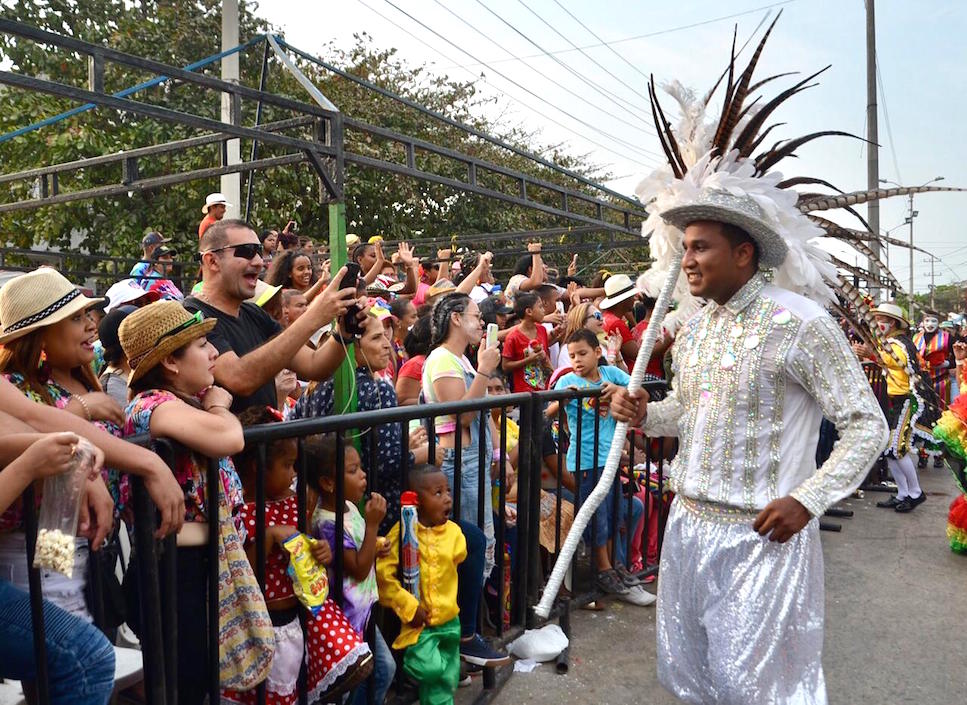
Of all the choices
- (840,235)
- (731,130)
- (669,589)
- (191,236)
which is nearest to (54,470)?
(669,589)

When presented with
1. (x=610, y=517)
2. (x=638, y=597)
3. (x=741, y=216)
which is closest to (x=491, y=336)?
(x=610, y=517)

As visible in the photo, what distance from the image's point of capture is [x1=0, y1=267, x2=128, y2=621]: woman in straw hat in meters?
2.54

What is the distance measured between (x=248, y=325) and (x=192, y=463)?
4.24ft

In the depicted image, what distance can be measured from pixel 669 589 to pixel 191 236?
12.0 metres

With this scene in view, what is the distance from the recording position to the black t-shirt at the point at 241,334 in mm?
→ 3418

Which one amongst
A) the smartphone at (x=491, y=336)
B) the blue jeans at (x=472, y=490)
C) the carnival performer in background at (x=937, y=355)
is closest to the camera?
the blue jeans at (x=472, y=490)

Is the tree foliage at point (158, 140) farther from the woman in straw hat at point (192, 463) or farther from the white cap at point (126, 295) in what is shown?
the woman in straw hat at point (192, 463)

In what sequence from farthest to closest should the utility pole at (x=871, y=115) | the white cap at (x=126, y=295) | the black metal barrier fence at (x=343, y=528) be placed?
the utility pole at (x=871, y=115), the white cap at (x=126, y=295), the black metal barrier fence at (x=343, y=528)

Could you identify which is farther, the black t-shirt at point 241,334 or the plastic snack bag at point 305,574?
the black t-shirt at point 241,334

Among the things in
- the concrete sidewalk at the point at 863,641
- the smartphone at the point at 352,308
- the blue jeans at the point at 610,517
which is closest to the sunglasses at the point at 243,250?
the smartphone at the point at 352,308

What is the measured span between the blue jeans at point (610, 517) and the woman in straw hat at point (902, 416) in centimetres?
320

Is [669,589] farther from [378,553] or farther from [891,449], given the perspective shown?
[891,449]

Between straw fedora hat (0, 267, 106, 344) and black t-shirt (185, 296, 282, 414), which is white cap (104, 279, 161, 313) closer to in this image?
black t-shirt (185, 296, 282, 414)

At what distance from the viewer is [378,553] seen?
340 centimetres
